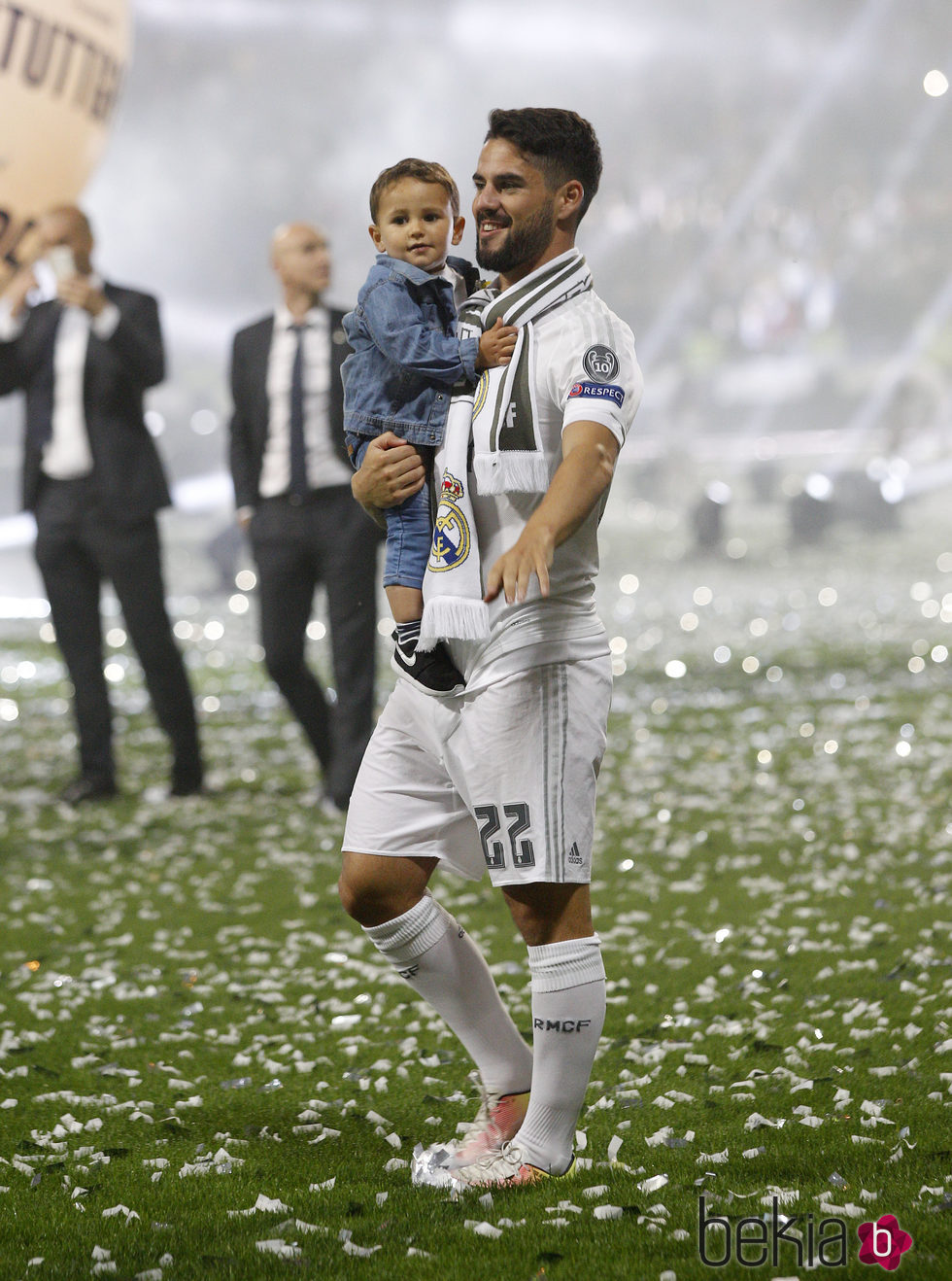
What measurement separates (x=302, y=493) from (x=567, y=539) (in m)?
3.40

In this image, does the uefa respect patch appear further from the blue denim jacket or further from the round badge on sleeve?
the blue denim jacket

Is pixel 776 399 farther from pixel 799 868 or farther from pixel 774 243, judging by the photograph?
pixel 799 868

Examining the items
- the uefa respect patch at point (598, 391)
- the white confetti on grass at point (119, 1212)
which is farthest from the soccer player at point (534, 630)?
the white confetti on grass at point (119, 1212)

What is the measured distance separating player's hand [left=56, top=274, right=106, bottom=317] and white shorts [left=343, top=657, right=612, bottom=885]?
3485 mm

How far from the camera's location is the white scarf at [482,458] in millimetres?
2494

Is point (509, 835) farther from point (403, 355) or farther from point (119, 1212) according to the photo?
point (119, 1212)

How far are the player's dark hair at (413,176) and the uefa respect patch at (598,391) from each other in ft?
1.28

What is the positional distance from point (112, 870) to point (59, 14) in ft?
17.5

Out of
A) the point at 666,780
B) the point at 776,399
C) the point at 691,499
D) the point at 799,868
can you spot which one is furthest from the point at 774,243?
the point at 799,868

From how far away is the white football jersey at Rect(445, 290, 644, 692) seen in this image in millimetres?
2504

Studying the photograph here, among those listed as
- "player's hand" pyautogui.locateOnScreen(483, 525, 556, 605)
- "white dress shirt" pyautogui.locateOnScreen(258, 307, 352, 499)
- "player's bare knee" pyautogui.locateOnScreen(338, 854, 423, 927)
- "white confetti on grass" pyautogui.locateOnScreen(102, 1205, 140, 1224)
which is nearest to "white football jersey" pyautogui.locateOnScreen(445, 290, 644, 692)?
"player's hand" pyautogui.locateOnScreen(483, 525, 556, 605)

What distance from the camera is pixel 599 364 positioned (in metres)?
2.45

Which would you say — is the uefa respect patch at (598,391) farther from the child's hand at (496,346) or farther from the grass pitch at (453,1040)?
the grass pitch at (453,1040)

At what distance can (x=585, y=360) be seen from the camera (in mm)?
2443
